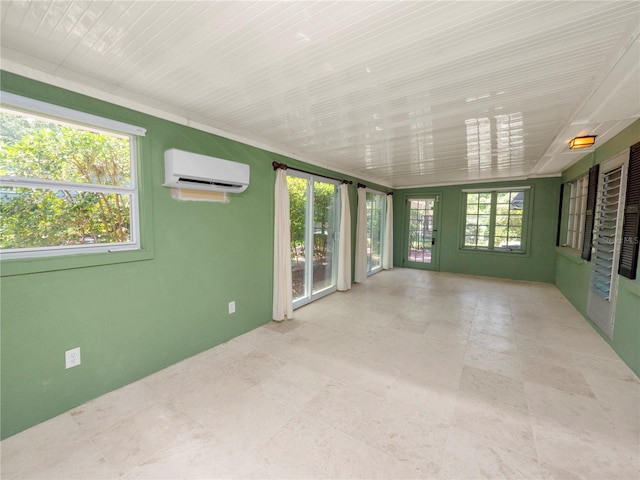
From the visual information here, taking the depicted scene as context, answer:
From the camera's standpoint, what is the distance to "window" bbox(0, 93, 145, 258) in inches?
65.4

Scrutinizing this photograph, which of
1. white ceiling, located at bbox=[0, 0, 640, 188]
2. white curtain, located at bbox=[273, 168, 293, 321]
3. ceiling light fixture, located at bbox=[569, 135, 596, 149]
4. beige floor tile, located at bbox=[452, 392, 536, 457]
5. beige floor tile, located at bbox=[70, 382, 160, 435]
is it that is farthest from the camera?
white curtain, located at bbox=[273, 168, 293, 321]

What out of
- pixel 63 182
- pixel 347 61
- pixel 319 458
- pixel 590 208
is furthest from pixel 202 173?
pixel 590 208

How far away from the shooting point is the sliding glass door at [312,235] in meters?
4.02

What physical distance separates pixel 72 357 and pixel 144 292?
0.60 metres

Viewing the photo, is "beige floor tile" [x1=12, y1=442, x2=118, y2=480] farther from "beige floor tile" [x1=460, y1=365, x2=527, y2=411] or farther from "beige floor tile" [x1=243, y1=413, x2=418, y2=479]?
"beige floor tile" [x1=460, y1=365, x2=527, y2=411]

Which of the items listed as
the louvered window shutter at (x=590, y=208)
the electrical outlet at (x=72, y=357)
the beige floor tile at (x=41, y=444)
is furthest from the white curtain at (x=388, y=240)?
the beige floor tile at (x=41, y=444)

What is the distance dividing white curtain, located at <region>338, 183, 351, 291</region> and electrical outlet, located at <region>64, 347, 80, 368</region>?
3.75m

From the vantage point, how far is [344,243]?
16.2 ft

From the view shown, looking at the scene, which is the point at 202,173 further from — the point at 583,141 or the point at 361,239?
the point at 583,141

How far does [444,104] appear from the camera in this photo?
2.18 metres

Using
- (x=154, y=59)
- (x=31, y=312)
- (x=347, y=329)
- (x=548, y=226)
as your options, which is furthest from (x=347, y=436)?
(x=548, y=226)

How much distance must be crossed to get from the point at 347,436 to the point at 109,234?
229cm

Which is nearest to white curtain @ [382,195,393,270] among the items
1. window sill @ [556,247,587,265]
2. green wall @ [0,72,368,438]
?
window sill @ [556,247,587,265]

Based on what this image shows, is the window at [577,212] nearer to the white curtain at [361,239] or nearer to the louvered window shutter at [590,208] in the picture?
the louvered window shutter at [590,208]
